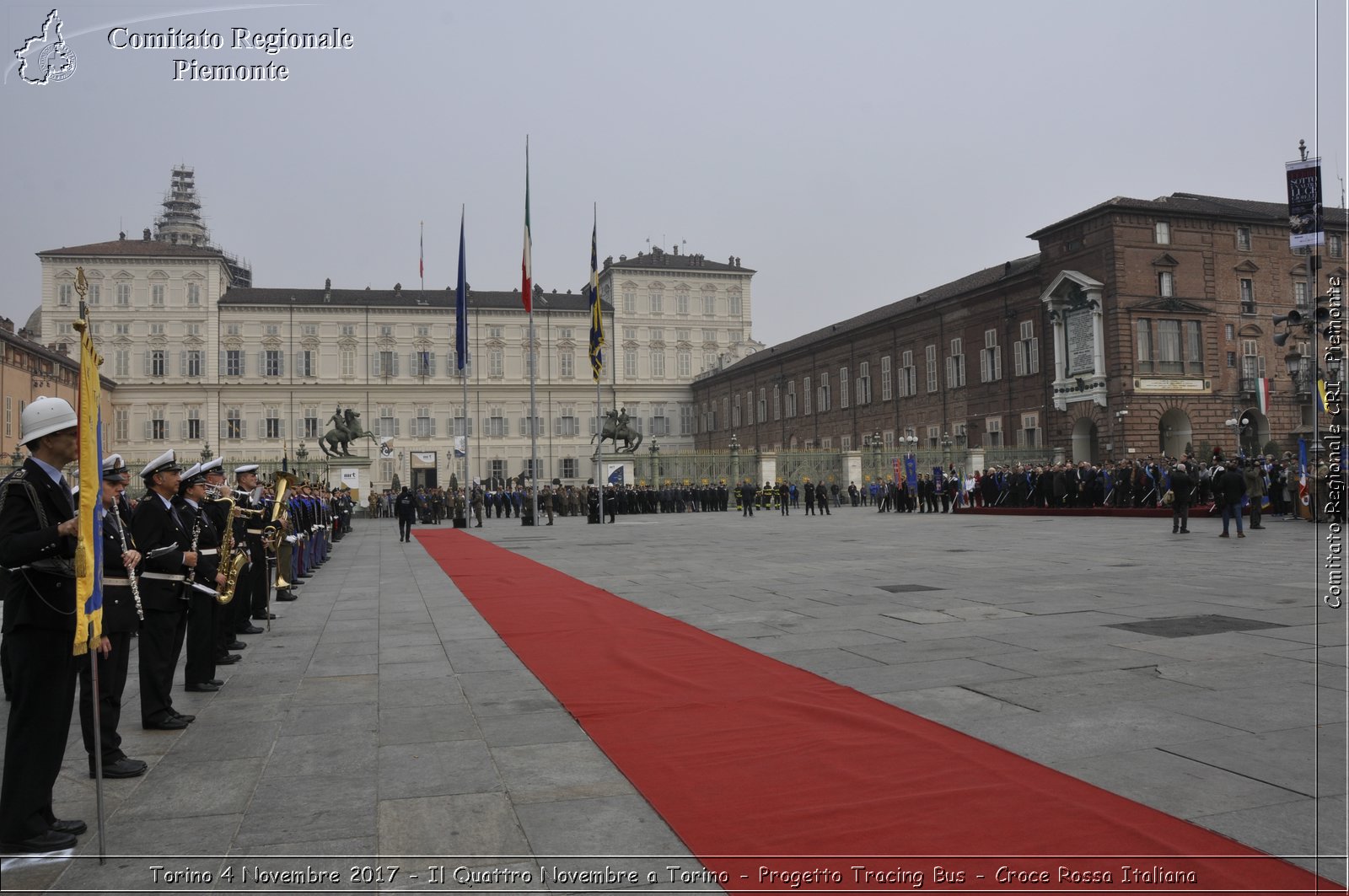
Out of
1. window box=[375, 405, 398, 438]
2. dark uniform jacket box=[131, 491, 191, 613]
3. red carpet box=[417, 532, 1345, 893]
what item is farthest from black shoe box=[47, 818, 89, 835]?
window box=[375, 405, 398, 438]

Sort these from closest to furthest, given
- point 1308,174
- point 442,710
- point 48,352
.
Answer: point 442,710
point 1308,174
point 48,352

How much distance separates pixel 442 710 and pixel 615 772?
1.78 m

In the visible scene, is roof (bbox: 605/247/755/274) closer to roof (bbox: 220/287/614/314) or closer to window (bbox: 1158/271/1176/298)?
roof (bbox: 220/287/614/314)

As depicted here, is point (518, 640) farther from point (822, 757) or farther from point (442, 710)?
point (822, 757)

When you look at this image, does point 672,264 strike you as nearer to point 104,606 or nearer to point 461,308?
point 461,308

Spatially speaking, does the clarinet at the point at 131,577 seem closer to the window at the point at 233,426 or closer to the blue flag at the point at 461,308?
the blue flag at the point at 461,308

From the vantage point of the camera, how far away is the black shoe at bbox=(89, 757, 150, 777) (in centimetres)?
475

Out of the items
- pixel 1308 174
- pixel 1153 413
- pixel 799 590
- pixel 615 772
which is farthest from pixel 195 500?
pixel 1153 413

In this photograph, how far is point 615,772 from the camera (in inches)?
179

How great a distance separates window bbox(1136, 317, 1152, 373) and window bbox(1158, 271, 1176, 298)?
1379 mm

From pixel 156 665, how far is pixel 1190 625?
7.55 meters

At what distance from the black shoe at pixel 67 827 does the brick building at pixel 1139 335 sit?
36.7 m

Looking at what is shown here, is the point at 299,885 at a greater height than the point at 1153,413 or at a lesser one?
lesser

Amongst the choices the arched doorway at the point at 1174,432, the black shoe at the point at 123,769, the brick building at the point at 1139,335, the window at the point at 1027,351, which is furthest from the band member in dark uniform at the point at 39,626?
the window at the point at 1027,351
